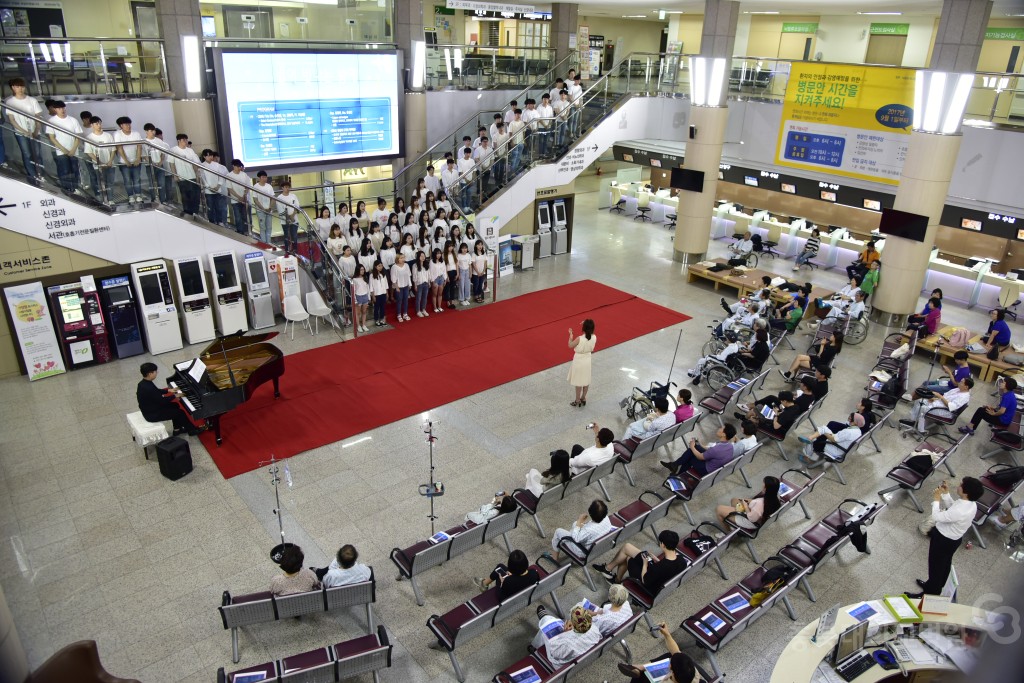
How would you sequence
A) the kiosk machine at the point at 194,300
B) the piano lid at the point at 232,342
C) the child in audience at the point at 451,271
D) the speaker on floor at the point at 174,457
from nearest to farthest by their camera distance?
the speaker on floor at the point at 174,457
the piano lid at the point at 232,342
the kiosk machine at the point at 194,300
the child in audience at the point at 451,271

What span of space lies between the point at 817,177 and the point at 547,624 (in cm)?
1497

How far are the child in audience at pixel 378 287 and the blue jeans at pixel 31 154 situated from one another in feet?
19.1

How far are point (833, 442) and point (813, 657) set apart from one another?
4675 mm

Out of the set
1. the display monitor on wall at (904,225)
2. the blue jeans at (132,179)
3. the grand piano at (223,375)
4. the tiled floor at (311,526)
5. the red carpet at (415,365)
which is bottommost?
the tiled floor at (311,526)

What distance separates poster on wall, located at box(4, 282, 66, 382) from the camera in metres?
11.8

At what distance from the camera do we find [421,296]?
50.7ft

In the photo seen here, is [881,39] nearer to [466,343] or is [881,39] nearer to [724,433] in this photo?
[466,343]

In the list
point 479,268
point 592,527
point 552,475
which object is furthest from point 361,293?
point 592,527

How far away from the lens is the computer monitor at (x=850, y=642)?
6402 millimetres

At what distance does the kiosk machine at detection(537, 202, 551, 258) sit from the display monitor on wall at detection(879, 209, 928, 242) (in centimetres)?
816

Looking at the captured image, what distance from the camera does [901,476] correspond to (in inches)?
386

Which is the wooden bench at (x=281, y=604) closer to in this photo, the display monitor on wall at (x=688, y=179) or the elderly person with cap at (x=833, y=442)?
the elderly person with cap at (x=833, y=442)

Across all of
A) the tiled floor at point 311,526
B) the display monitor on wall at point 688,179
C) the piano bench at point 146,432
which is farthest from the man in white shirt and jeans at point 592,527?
the display monitor on wall at point 688,179

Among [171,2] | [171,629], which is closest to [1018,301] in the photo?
[171,629]
